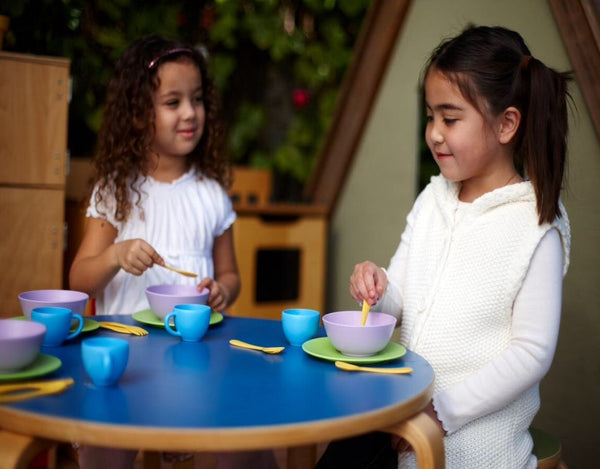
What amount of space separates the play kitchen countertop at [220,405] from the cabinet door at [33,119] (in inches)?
52.6

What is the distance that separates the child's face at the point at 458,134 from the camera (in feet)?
4.87

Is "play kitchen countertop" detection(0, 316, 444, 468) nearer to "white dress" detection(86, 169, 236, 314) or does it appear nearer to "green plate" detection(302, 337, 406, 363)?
"green plate" detection(302, 337, 406, 363)

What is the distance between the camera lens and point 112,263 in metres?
1.72

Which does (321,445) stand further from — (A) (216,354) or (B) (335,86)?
(B) (335,86)

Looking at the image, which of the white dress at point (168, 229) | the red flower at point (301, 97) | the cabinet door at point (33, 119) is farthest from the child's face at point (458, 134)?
the red flower at point (301, 97)

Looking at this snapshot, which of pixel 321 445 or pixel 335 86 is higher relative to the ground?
pixel 335 86

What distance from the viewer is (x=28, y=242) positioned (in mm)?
2436

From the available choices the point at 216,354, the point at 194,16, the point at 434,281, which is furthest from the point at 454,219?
the point at 194,16

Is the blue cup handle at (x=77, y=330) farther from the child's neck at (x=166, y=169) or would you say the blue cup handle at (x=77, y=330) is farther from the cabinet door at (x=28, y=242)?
the cabinet door at (x=28, y=242)

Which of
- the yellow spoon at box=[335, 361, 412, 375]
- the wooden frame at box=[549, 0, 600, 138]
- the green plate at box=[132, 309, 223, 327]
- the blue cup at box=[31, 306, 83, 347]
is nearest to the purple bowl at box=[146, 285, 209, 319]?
the green plate at box=[132, 309, 223, 327]

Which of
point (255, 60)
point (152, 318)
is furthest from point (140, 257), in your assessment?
point (255, 60)

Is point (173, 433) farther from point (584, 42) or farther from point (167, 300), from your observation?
point (584, 42)

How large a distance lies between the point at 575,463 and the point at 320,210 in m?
1.69

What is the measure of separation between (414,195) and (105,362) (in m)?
2.11
